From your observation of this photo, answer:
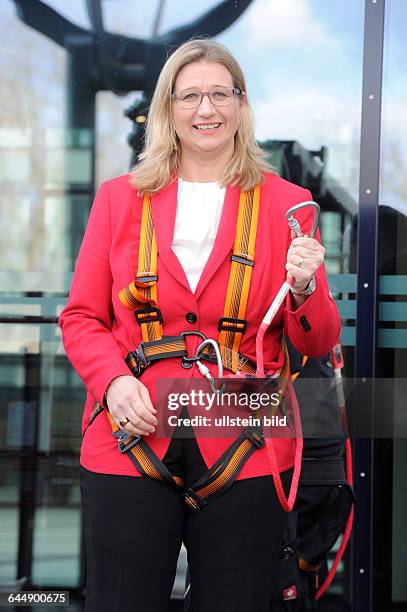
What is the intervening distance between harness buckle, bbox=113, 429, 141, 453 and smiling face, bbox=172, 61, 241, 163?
660mm

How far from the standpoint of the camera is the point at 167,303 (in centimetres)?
198

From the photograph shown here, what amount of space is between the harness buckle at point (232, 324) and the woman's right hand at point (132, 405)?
21 cm

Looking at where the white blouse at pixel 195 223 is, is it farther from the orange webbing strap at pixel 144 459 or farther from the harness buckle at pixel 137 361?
the orange webbing strap at pixel 144 459

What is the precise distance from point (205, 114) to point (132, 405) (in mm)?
669

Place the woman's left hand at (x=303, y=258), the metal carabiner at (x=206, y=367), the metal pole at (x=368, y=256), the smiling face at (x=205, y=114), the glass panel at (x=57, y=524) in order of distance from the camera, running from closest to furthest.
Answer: the woman's left hand at (x=303, y=258), the metal carabiner at (x=206, y=367), the smiling face at (x=205, y=114), the metal pole at (x=368, y=256), the glass panel at (x=57, y=524)

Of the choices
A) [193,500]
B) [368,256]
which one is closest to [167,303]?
[193,500]

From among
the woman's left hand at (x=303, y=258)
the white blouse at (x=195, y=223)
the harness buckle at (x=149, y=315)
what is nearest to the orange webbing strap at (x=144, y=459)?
the harness buckle at (x=149, y=315)

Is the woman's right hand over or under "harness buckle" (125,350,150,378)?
under

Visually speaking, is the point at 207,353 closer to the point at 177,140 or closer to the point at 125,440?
the point at 125,440

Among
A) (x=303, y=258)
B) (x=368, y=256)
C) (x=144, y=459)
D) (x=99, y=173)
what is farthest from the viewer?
(x=99, y=173)

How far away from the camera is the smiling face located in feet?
6.79

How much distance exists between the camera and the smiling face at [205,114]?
6.79 ft

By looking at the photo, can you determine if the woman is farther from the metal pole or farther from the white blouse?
the metal pole

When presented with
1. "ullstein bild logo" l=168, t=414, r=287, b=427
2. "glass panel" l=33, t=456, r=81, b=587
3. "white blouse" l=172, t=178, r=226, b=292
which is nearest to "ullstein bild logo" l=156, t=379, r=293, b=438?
"ullstein bild logo" l=168, t=414, r=287, b=427
